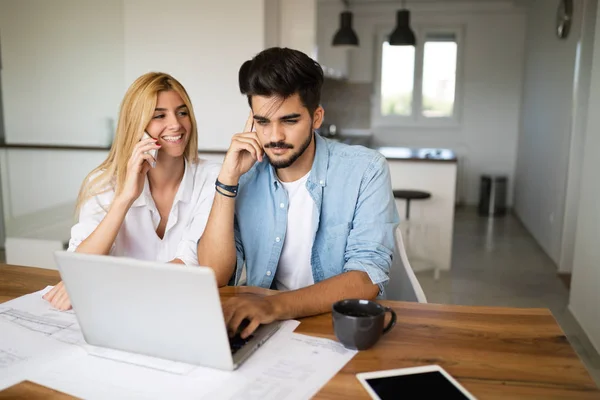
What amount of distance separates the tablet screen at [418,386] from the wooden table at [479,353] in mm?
30

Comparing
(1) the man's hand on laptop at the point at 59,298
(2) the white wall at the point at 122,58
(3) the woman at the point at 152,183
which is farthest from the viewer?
(2) the white wall at the point at 122,58

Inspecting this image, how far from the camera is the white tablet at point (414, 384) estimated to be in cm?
92

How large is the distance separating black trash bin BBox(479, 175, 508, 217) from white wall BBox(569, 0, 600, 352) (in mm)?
3723

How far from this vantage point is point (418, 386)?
0.95m

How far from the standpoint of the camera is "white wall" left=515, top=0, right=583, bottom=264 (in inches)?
176

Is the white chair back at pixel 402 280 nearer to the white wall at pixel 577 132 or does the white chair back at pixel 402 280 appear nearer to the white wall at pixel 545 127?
the white wall at pixel 577 132

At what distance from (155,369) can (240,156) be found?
70 centimetres

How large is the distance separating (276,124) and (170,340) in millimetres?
691

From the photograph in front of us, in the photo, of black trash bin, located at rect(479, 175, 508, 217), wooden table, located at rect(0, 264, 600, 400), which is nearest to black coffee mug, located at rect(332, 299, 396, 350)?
wooden table, located at rect(0, 264, 600, 400)

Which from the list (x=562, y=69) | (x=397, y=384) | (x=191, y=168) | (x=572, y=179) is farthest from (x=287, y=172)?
(x=562, y=69)

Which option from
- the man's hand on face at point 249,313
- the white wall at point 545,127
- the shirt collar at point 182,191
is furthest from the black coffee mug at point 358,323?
the white wall at point 545,127

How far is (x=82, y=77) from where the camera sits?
3.47 metres

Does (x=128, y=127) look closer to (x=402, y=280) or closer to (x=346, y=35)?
(x=402, y=280)

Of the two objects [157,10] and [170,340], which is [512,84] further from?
[170,340]
